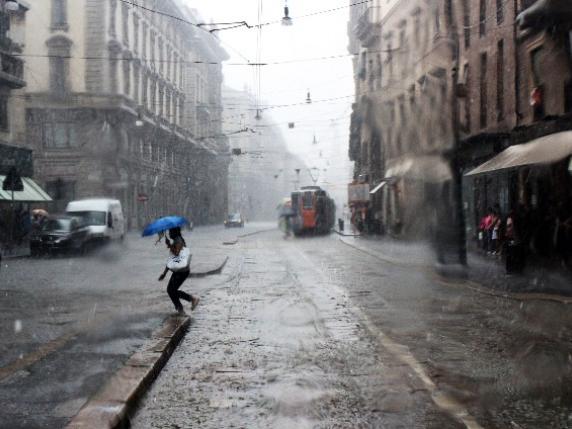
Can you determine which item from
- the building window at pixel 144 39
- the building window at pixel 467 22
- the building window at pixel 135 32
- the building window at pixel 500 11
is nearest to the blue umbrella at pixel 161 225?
the building window at pixel 500 11

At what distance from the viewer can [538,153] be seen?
54.9 ft

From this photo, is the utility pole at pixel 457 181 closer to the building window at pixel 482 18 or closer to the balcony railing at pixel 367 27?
the building window at pixel 482 18

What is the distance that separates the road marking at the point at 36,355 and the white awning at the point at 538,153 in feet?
37.6

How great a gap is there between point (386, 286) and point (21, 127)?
2395 centimetres

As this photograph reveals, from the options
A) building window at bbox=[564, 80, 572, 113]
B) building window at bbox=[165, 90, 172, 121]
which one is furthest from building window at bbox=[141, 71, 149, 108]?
building window at bbox=[564, 80, 572, 113]

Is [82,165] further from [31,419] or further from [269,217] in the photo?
[269,217]

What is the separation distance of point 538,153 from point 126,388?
13.7 m

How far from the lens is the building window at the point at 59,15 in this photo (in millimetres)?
Result: 42375

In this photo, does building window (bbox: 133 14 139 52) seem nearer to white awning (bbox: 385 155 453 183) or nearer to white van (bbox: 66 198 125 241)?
white van (bbox: 66 198 125 241)

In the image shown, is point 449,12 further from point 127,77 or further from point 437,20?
point 127,77

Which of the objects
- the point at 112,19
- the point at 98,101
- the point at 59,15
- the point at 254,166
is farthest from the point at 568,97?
the point at 254,166

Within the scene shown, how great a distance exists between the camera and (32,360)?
6965 mm

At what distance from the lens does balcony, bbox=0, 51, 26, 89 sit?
97.8 ft

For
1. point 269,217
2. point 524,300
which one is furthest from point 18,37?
point 269,217
